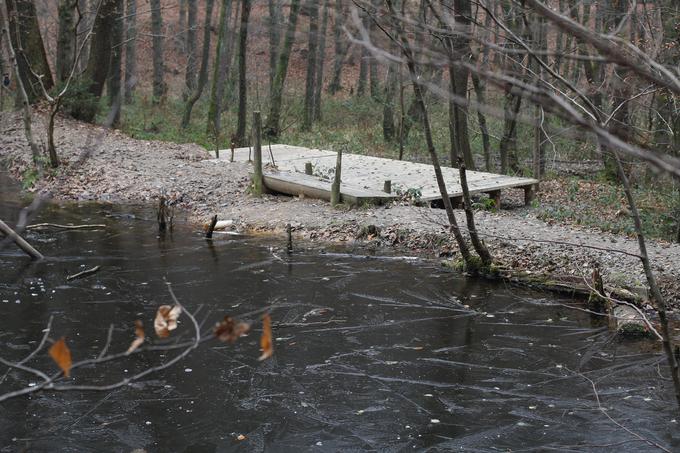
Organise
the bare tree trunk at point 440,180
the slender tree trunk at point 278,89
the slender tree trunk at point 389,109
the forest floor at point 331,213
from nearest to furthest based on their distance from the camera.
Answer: the bare tree trunk at point 440,180 → the forest floor at point 331,213 → the slender tree trunk at point 389,109 → the slender tree trunk at point 278,89

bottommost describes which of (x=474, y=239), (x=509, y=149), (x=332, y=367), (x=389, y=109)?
(x=332, y=367)

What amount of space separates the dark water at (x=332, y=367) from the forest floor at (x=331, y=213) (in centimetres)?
95

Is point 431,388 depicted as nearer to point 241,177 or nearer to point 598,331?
point 598,331

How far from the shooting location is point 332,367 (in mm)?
8312

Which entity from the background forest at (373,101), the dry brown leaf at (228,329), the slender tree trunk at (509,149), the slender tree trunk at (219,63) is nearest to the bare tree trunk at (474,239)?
the background forest at (373,101)

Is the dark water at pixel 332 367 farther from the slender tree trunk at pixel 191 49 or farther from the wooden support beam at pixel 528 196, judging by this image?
the slender tree trunk at pixel 191 49

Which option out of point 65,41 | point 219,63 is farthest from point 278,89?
point 65,41

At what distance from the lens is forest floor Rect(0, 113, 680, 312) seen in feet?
38.1

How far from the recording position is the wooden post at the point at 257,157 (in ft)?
53.8

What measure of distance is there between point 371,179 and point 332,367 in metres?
9.33

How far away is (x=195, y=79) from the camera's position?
36.4m

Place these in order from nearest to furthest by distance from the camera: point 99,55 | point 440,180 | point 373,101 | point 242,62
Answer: point 440,180, point 242,62, point 99,55, point 373,101

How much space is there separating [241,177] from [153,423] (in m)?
11.6

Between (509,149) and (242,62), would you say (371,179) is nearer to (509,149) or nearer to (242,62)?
(509,149)
